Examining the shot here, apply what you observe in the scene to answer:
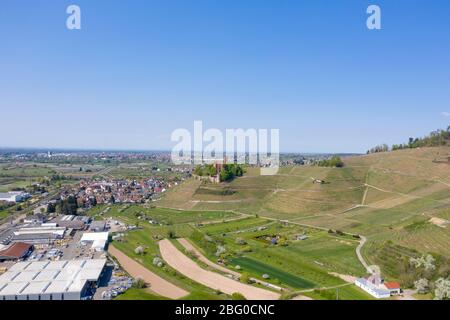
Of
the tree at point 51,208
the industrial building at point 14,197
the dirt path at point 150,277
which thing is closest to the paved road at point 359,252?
the dirt path at point 150,277

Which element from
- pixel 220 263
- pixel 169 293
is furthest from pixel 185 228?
pixel 169 293

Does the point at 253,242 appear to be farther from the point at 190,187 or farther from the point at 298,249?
the point at 190,187

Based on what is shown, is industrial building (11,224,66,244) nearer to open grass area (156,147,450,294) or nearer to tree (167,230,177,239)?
tree (167,230,177,239)

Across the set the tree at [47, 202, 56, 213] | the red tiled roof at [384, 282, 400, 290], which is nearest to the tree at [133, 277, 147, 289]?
the red tiled roof at [384, 282, 400, 290]

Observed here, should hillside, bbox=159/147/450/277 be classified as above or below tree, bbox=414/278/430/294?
above

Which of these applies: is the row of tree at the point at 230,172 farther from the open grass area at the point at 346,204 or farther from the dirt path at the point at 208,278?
the dirt path at the point at 208,278

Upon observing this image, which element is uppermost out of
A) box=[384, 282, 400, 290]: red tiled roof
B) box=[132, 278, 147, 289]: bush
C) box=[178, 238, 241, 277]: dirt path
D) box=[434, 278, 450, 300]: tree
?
box=[434, 278, 450, 300]: tree

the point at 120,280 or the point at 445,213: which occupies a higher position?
the point at 445,213
